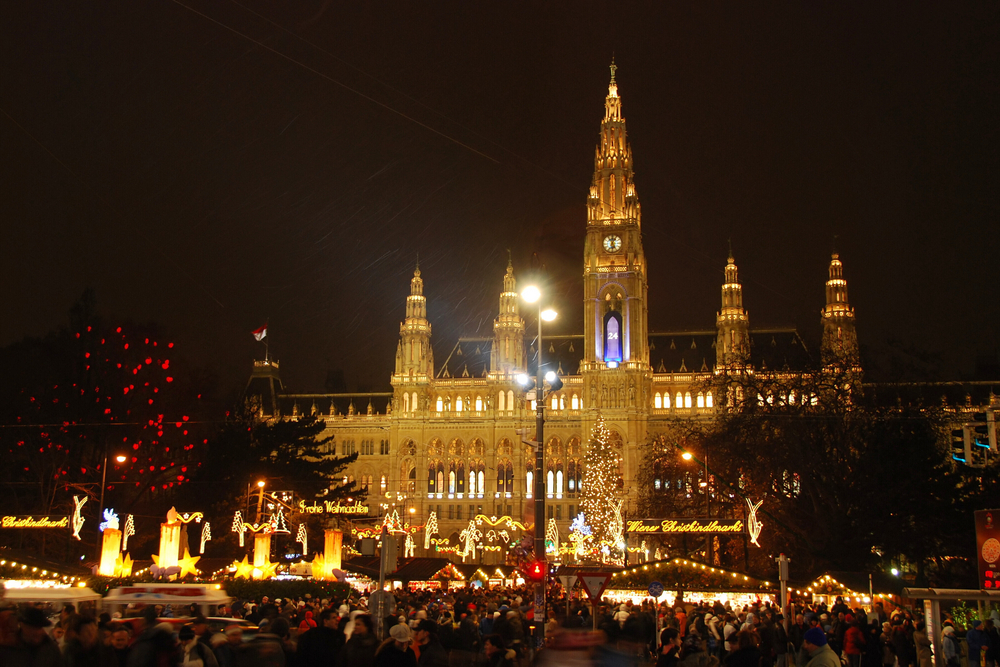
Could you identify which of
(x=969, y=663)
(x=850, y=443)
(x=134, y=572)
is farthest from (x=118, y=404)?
(x=969, y=663)

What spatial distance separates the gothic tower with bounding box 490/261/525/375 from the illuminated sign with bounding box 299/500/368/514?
34.2 m

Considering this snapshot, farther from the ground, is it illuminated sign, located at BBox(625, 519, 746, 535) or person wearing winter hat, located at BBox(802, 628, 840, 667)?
illuminated sign, located at BBox(625, 519, 746, 535)

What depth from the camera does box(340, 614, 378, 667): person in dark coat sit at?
30.9 feet

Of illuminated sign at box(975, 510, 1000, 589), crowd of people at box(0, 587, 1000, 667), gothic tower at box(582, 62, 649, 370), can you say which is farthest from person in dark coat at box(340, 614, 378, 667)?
gothic tower at box(582, 62, 649, 370)

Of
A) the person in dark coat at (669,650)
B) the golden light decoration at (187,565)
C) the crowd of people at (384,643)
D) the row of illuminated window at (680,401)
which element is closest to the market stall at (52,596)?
the crowd of people at (384,643)

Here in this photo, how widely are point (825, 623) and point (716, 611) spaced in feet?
8.20

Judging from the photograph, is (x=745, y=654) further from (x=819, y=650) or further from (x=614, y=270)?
(x=614, y=270)

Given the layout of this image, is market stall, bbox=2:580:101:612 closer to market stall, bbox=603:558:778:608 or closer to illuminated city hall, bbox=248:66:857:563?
market stall, bbox=603:558:778:608

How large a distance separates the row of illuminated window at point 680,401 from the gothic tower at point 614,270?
408 centimetres

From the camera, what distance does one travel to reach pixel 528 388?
67.7ft

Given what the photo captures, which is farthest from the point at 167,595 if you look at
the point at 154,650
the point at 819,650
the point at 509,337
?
the point at 509,337

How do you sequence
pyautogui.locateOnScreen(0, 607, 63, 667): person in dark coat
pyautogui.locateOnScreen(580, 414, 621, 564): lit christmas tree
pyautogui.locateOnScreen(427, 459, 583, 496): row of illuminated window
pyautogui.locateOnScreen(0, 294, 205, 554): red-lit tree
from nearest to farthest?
pyautogui.locateOnScreen(0, 607, 63, 667): person in dark coat < pyautogui.locateOnScreen(0, 294, 205, 554): red-lit tree < pyautogui.locateOnScreen(580, 414, 621, 564): lit christmas tree < pyautogui.locateOnScreen(427, 459, 583, 496): row of illuminated window

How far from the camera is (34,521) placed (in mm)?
36844

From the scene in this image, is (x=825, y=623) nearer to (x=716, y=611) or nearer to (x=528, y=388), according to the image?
(x=716, y=611)
